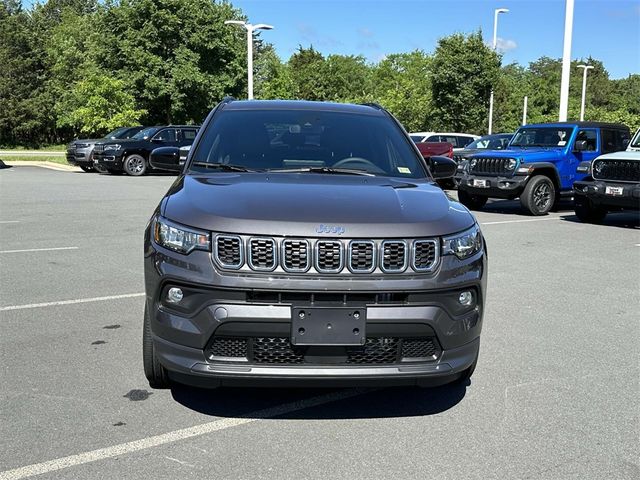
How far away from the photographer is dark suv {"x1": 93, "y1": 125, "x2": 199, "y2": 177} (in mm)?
22781

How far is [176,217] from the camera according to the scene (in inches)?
134

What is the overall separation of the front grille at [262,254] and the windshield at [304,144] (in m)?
1.21

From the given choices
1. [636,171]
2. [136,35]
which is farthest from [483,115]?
[636,171]

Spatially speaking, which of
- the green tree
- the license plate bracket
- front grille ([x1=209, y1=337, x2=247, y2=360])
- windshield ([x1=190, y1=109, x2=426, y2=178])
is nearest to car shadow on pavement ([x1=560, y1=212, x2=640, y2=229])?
windshield ([x1=190, y1=109, x2=426, y2=178])

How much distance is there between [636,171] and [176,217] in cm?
1053

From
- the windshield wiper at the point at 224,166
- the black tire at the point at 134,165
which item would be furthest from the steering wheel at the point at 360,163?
the black tire at the point at 134,165

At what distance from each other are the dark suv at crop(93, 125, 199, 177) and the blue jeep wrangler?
37.5ft

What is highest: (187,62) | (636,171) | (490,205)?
(187,62)

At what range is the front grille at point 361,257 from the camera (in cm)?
319

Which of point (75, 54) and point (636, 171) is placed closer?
point (636, 171)

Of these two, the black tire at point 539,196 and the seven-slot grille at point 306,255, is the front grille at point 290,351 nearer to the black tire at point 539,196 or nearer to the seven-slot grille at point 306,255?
the seven-slot grille at point 306,255

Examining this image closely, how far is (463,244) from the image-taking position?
346 centimetres

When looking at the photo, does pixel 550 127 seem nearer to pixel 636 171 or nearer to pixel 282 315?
pixel 636 171

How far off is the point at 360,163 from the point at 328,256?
1486 mm
